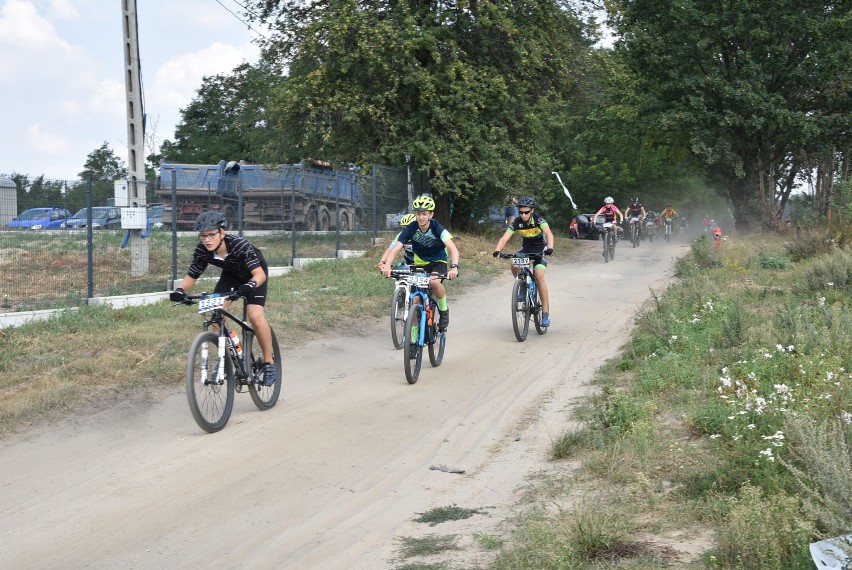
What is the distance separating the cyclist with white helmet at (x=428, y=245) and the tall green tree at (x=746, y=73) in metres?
22.1

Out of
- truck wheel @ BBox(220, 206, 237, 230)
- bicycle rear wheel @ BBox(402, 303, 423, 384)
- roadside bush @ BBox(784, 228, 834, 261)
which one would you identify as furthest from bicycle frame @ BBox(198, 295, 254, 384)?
roadside bush @ BBox(784, 228, 834, 261)

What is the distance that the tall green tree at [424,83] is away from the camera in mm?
25656

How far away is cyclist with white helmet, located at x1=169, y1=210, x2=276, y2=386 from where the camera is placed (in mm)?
8750

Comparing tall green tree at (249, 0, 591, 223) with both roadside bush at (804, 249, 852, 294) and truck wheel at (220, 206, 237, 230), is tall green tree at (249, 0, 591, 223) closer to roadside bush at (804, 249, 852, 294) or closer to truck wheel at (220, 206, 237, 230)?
truck wheel at (220, 206, 237, 230)

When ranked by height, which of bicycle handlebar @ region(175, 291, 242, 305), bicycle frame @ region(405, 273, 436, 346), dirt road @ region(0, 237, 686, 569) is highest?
bicycle handlebar @ region(175, 291, 242, 305)

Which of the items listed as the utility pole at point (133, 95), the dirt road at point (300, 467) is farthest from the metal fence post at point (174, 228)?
the dirt road at point (300, 467)

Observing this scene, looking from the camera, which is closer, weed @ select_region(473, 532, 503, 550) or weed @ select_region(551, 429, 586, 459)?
weed @ select_region(473, 532, 503, 550)

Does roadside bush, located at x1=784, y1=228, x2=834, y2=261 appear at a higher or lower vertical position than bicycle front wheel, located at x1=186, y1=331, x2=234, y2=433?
higher

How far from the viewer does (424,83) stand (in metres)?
25.8

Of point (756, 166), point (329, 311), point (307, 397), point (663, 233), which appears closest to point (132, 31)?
point (329, 311)

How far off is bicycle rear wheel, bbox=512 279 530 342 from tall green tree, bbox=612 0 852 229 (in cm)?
2014

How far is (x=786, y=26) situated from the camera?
33094 millimetres

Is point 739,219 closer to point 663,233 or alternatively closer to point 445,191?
point 663,233

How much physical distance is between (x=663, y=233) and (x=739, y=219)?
4949 millimetres
